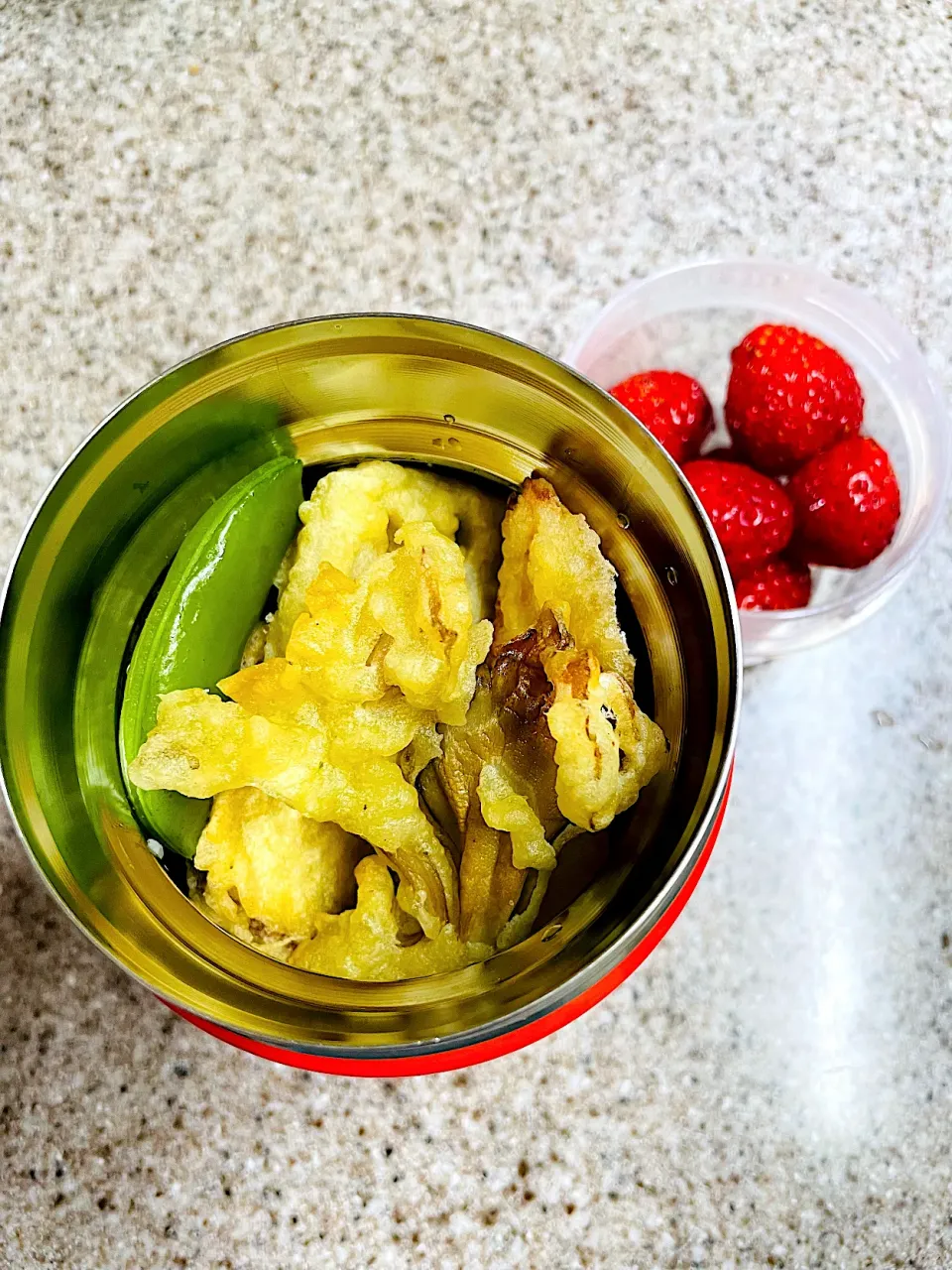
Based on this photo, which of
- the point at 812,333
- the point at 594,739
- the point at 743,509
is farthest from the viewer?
the point at 812,333

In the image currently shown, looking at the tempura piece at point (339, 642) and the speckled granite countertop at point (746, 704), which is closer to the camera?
the tempura piece at point (339, 642)

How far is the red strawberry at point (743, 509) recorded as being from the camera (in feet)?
2.15

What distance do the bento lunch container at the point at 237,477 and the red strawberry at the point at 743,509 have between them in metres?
0.17

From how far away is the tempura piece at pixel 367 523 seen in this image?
20.2 inches

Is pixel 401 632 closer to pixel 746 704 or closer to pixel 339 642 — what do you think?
pixel 339 642

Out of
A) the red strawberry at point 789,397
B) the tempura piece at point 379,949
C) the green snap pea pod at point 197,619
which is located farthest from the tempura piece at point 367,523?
the red strawberry at point 789,397

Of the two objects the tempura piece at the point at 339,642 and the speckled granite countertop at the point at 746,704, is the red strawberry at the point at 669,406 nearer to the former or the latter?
the speckled granite countertop at the point at 746,704

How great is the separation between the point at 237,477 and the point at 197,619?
0.07m

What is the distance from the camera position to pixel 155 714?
48 centimetres

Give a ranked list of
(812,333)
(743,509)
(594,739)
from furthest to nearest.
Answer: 1. (812,333)
2. (743,509)
3. (594,739)

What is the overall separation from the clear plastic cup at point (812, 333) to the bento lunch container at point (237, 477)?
225 mm

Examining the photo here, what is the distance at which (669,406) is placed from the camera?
69cm

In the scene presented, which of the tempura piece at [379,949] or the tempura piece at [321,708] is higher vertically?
the tempura piece at [321,708]

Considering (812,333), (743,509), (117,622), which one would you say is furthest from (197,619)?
(812,333)
